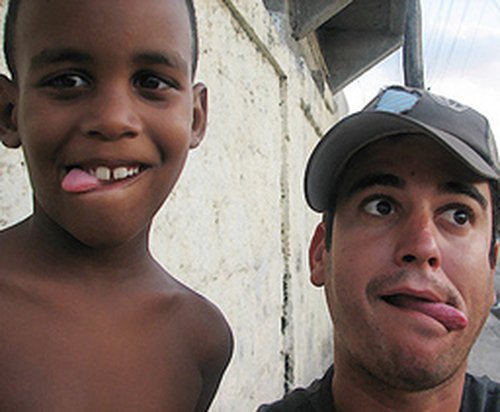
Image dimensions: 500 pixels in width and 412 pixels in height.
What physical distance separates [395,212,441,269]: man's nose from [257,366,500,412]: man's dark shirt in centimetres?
36

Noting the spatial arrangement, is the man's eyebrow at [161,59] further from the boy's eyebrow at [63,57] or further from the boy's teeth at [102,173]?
the boy's teeth at [102,173]

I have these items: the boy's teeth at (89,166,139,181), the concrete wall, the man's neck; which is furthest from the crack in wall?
the boy's teeth at (89,166,139,181)

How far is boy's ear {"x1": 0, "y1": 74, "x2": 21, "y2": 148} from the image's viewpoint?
818mm

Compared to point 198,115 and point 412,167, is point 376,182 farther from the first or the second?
point 198,115

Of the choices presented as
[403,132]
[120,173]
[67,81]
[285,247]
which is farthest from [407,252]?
[285,247]

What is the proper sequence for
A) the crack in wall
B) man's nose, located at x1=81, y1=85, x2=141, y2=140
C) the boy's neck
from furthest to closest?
1. the crack in wall
2. the boy's neck
3. man's nose, located at x1=81, y1=85, x2=141, y2=140

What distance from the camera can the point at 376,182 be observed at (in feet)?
3.38

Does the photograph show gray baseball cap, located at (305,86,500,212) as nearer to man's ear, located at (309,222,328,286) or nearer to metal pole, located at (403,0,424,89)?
man's ear, located at (309,222,328,286)

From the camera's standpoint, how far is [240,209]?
7.75 feet

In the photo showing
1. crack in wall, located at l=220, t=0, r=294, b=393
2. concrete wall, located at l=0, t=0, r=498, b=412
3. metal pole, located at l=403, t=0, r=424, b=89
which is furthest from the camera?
metal pole, located at l=403, t=0, r=424, b=89

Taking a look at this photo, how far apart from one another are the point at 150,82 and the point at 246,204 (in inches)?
65.1

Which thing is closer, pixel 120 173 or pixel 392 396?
pixel 120 173

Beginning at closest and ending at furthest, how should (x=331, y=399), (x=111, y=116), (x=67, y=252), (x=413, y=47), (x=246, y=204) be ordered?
(x=111, y=116)
(x=67, y=252)
(x=331, y=399)
(x=246, y=204)
(x=413, y=47)

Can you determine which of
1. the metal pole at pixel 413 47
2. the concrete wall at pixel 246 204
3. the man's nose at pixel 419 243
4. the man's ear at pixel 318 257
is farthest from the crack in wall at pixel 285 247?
the metal pole at pixel 413 47
